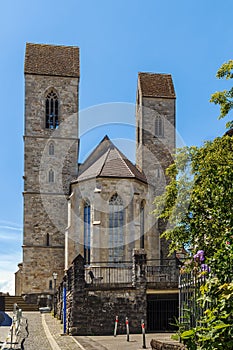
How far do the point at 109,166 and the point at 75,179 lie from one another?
5213mm

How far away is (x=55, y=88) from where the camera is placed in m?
46.8

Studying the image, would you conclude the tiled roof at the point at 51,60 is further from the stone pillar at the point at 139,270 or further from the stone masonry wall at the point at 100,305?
the stone masonry wall at the point at 100,305

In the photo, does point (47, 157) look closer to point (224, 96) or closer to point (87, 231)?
point (87, 231)

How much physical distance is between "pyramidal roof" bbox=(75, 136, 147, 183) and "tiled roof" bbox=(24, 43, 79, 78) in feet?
24.9

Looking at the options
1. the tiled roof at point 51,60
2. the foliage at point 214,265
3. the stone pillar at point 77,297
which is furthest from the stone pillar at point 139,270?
the tiled roof at point 51,60

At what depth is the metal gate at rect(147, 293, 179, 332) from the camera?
896 inches

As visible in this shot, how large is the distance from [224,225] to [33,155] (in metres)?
37.2

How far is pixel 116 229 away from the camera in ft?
122

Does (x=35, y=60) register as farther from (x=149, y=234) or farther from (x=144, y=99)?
(x=149, y=234)

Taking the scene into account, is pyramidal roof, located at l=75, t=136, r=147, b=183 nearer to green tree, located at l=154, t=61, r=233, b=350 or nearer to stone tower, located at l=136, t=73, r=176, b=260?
stone tower, located at l=136, t=73, r=176, b=260

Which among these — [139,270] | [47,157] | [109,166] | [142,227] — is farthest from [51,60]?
[139,270]

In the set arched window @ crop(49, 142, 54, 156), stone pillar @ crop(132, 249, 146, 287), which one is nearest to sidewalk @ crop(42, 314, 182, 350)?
stone pillar @ crop(132, 249, 146, 287)

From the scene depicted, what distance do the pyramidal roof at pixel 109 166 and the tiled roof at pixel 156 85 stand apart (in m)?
6.05

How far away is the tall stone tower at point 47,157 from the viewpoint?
43.3 metres
